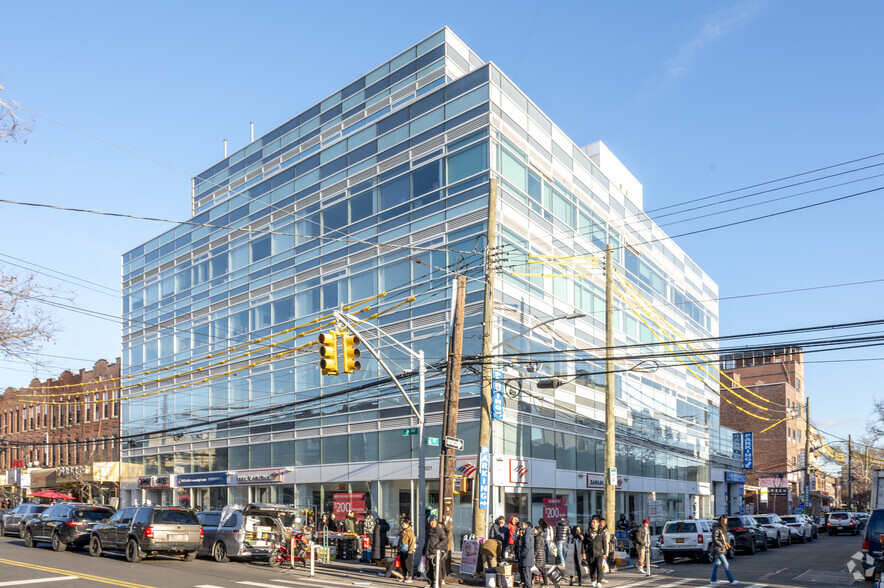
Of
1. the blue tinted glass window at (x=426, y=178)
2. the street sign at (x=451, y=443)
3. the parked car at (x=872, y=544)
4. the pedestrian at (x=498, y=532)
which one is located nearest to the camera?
the parked car at (x=872, y=544)

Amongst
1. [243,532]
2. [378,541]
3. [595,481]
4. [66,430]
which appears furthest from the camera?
[66,430]

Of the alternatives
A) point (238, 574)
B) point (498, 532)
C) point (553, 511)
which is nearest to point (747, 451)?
point (553, 511)

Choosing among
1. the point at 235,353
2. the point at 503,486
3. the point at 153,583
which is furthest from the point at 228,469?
the point at 153,583

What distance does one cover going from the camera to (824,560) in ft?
94.9

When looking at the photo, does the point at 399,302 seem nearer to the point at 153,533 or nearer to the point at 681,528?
the point at 681,528

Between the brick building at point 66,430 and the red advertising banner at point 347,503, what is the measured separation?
2389 cm

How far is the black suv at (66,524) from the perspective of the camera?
27188 millimetres

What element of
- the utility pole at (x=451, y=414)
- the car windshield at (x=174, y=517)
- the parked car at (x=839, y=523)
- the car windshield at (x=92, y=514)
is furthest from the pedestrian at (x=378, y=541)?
the parked car at (x=839, y=523)

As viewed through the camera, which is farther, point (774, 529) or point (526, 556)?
point (774, 529)

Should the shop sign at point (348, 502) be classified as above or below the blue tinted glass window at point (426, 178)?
below

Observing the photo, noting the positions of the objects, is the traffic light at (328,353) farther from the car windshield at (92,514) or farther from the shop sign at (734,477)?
the shop sign at (734,477)

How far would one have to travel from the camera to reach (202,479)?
44469mm

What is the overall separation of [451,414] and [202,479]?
27716mm

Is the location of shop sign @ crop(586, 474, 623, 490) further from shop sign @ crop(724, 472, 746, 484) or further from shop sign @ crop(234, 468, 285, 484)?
shop sign @ crop(724, 472, 746, 484)
